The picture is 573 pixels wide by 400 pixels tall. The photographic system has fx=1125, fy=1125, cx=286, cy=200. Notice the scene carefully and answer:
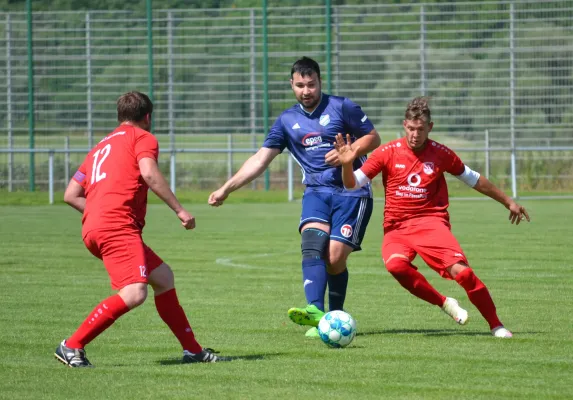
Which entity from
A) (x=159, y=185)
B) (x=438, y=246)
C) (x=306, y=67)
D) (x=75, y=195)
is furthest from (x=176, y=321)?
(x=306, y=67)

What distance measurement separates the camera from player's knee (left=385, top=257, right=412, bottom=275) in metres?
8.34

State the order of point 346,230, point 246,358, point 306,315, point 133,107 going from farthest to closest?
point 346,230, point 306,315, point 246,358, point 133,107

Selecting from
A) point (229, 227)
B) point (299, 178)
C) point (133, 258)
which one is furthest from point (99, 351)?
point (299, 178)

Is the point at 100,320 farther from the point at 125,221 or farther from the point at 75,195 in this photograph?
the point at 75,195

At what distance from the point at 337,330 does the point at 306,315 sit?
20.9 inches

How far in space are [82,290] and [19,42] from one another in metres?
24.3

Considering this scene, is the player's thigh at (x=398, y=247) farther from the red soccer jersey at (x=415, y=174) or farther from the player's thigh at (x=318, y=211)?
the player's thigh at (x=318, y=211)

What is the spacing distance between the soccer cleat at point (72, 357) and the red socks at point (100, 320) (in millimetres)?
28

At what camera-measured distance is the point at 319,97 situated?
8.71 metres

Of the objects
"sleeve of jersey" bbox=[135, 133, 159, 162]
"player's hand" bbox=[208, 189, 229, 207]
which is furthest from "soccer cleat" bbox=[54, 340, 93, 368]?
"player's hand" bbox=[208, 189, 229, 207]

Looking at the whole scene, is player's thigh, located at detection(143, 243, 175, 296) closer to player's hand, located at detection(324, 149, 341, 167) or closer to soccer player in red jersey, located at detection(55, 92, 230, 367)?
soccer player in red jersey, located at detection(55, 92, 230, 367)

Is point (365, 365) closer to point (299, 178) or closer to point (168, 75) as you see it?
point (299, 178)

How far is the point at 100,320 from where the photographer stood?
22.7 feet

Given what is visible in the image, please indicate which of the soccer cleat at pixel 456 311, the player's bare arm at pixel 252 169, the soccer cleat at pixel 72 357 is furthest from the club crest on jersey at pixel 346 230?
the soccer cleat at pixel 72 357
